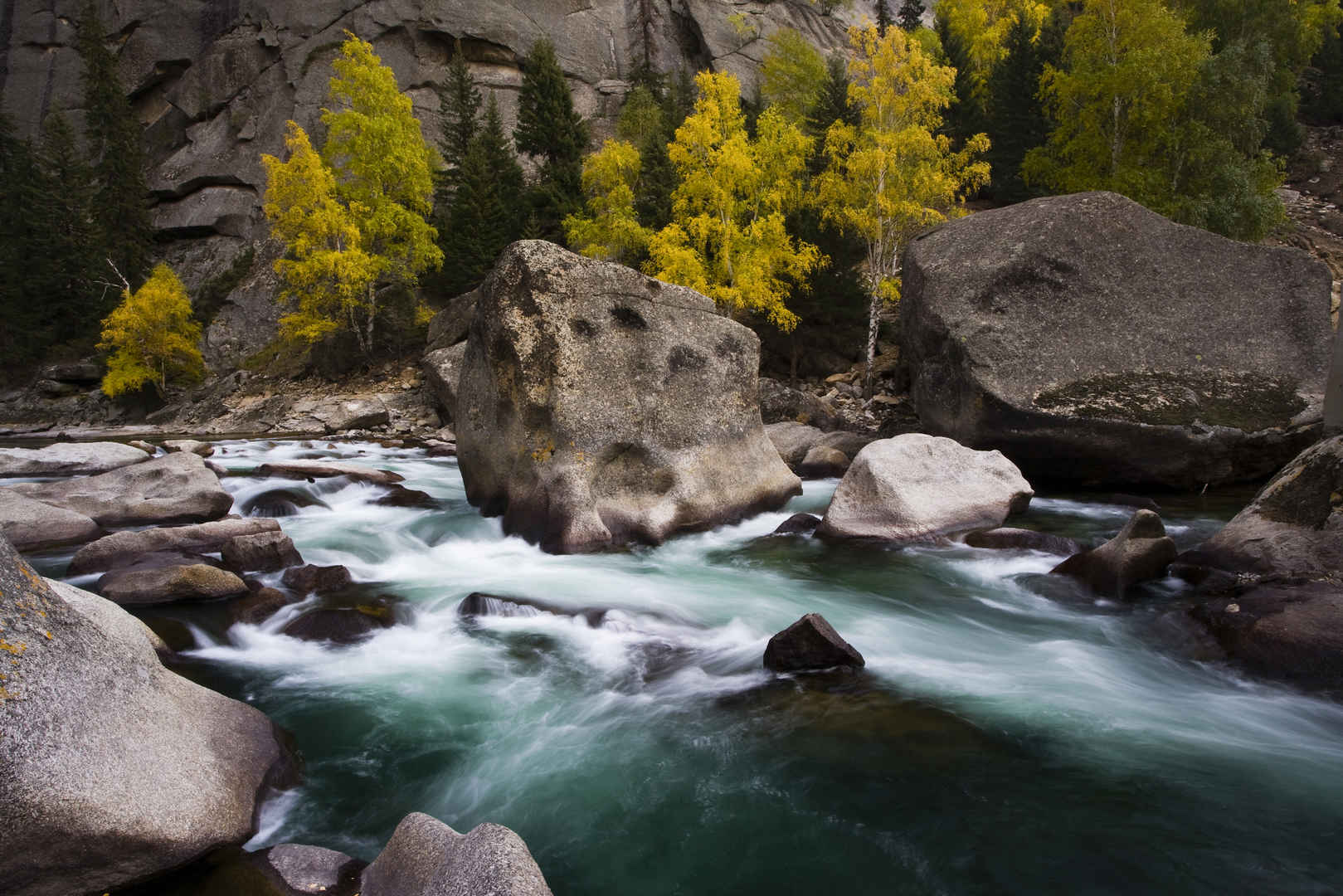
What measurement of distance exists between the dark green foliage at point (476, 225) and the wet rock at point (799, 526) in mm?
24019

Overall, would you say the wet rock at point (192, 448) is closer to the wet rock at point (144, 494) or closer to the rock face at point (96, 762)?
the wet rock at point (144, 494)

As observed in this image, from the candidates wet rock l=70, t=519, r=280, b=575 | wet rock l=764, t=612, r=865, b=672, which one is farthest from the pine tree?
wet rock l=764, t=612, r=865, b=672

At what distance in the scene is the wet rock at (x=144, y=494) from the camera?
29.3 ft

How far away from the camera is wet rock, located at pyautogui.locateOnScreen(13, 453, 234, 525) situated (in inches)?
352

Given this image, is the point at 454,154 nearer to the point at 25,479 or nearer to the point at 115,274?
the point at 115,274

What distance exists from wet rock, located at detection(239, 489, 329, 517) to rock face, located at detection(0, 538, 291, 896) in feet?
23.4

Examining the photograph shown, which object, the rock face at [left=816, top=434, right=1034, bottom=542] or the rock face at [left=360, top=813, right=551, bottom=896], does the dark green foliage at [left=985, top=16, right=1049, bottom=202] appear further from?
the rock face at [left=360, top=813, right=551, bottom=896]

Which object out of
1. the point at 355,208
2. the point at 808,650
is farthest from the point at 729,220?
the point at 808,650

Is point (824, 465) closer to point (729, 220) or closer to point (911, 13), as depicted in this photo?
point (729, 220)

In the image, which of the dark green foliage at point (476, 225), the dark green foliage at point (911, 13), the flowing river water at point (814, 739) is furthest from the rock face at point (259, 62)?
the flowing river water at point (814, 739)

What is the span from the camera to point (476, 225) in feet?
101

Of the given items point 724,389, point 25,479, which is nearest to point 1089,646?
point 724,389

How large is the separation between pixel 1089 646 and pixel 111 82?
194ft

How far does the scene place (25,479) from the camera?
12.2 meters
